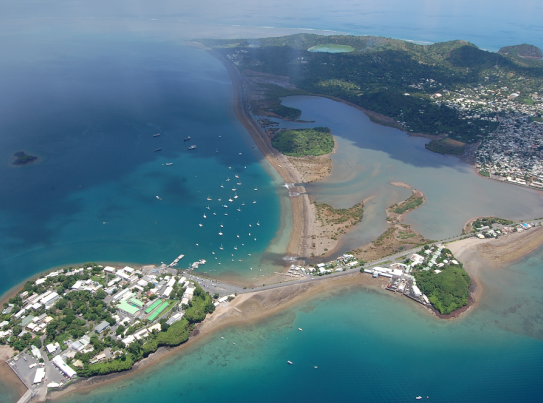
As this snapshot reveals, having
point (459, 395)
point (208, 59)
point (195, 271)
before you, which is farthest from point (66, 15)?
point (459, 395)

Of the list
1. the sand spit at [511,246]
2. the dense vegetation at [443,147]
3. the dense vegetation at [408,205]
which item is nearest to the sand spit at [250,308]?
the dense vegetation at [408,205]

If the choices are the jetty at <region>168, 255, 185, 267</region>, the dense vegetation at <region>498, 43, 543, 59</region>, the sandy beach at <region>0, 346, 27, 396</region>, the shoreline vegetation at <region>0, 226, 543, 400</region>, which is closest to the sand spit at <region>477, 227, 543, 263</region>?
the shoreline vegetation at <region>0, 226, 543, 400</region>

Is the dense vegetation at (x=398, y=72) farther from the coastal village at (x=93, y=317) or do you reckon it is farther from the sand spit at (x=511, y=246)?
the coastal village at (x=93, y=317)

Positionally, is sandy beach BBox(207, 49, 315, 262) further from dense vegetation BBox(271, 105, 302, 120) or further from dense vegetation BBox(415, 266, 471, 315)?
dense vegetation BBox(415, 266, 471, 315)

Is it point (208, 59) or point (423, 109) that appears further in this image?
point (208, 59)

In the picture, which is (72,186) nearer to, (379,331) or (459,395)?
(379,331)

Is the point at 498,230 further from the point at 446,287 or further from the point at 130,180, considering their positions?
the point at 130,180
